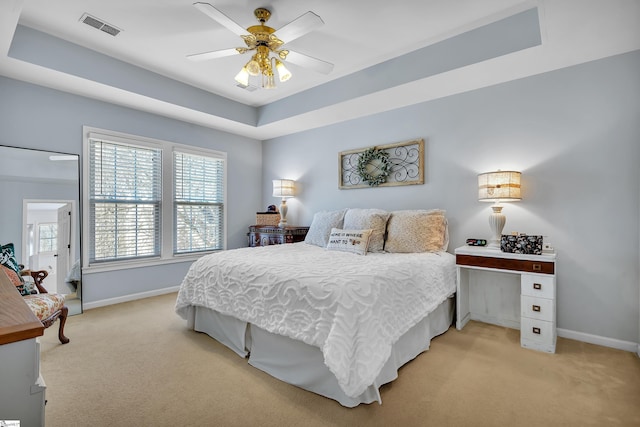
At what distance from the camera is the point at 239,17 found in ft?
8.48

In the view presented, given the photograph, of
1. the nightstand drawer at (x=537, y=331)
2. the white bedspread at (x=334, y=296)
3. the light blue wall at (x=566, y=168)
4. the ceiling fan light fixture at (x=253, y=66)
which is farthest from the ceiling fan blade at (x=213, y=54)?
the nightstand drawer at (x=537, y=331)

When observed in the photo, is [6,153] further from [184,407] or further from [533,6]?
[533,6]

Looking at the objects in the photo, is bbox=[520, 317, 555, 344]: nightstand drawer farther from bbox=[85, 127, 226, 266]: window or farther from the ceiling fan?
bbox=[85, 127, 226, 266]: window

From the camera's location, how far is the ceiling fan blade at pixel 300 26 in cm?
204

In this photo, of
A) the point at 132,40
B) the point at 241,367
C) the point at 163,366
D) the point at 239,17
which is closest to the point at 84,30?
the point at 132,40

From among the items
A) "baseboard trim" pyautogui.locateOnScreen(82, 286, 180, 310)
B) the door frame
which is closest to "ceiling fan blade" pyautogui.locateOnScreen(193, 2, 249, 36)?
the door frame

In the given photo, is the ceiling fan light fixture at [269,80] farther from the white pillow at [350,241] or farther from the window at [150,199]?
the window at [150,199]

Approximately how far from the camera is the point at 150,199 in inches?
163

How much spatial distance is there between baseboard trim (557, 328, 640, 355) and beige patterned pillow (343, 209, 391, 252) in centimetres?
180

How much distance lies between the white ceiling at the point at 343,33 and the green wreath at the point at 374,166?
2.10 feet

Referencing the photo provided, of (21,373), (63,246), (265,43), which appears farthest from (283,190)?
(21,373)

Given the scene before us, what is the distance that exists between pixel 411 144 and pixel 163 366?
3357mm

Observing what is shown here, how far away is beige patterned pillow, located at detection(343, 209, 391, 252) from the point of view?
3.30 metres

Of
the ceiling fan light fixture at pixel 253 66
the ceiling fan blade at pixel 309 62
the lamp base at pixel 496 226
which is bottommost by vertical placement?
the lamp base at pixel 496 226
